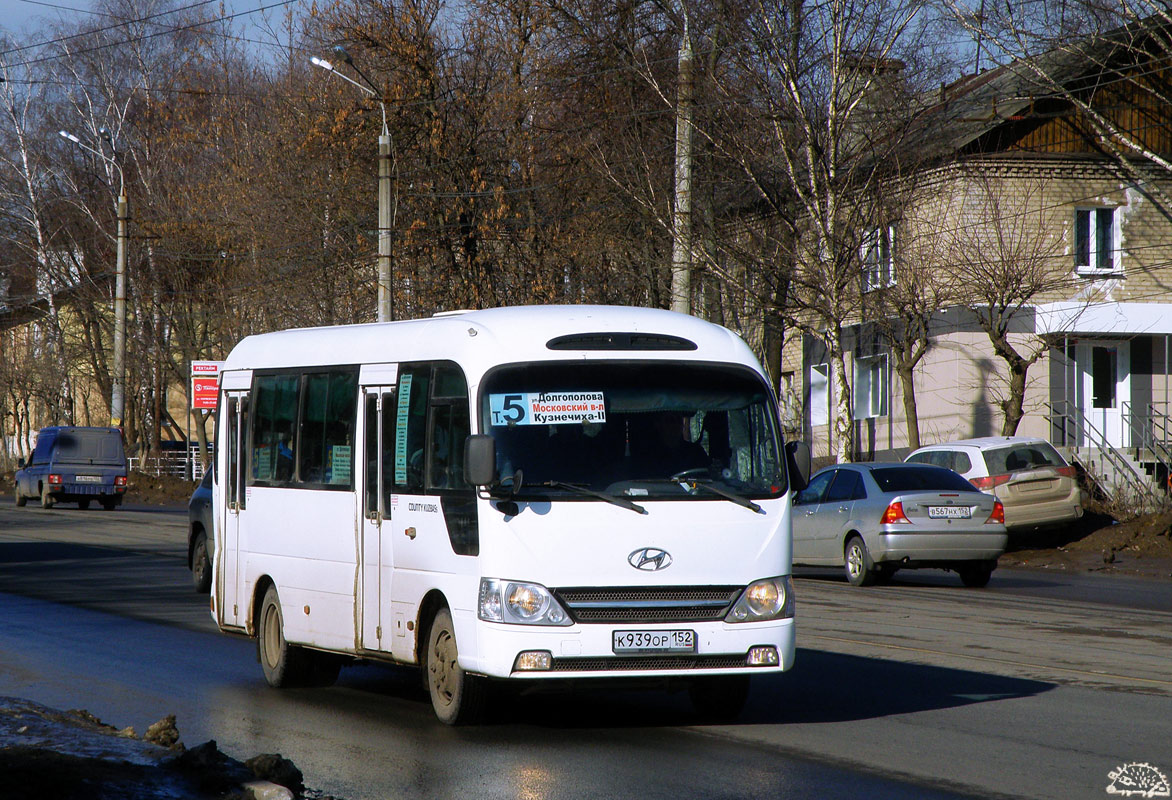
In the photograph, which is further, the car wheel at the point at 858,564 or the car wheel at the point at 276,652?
the car wheel at the point at 858,564

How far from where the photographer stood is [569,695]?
10.4m

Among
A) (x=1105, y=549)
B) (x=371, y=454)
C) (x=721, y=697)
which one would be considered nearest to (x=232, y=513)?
(x=371, y=454)

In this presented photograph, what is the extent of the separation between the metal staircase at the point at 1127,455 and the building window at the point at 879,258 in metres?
4.53

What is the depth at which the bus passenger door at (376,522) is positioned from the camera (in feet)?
31.8

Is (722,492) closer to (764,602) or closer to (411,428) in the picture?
(764,602)

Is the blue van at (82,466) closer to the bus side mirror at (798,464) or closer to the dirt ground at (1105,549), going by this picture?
the dirt ground at (1105,549)

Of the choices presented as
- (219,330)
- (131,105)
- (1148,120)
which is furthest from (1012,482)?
(131,105)

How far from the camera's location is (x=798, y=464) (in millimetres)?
9531

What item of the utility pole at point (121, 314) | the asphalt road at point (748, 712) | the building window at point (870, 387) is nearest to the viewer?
the asphalt road at point (748, 712)

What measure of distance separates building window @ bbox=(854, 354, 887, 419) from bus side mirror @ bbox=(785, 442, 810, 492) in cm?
2747

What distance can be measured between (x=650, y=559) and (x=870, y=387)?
3043cm

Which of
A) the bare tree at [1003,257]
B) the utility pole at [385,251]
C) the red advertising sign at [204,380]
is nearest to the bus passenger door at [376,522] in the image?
the utility pole at [385,251]

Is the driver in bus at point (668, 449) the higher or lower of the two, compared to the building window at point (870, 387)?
lower

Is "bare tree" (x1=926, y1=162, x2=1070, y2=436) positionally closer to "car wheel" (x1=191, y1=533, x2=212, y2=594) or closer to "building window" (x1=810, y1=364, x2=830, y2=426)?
"building window" (x1=810, y1=364, x2=830, y2=426)
